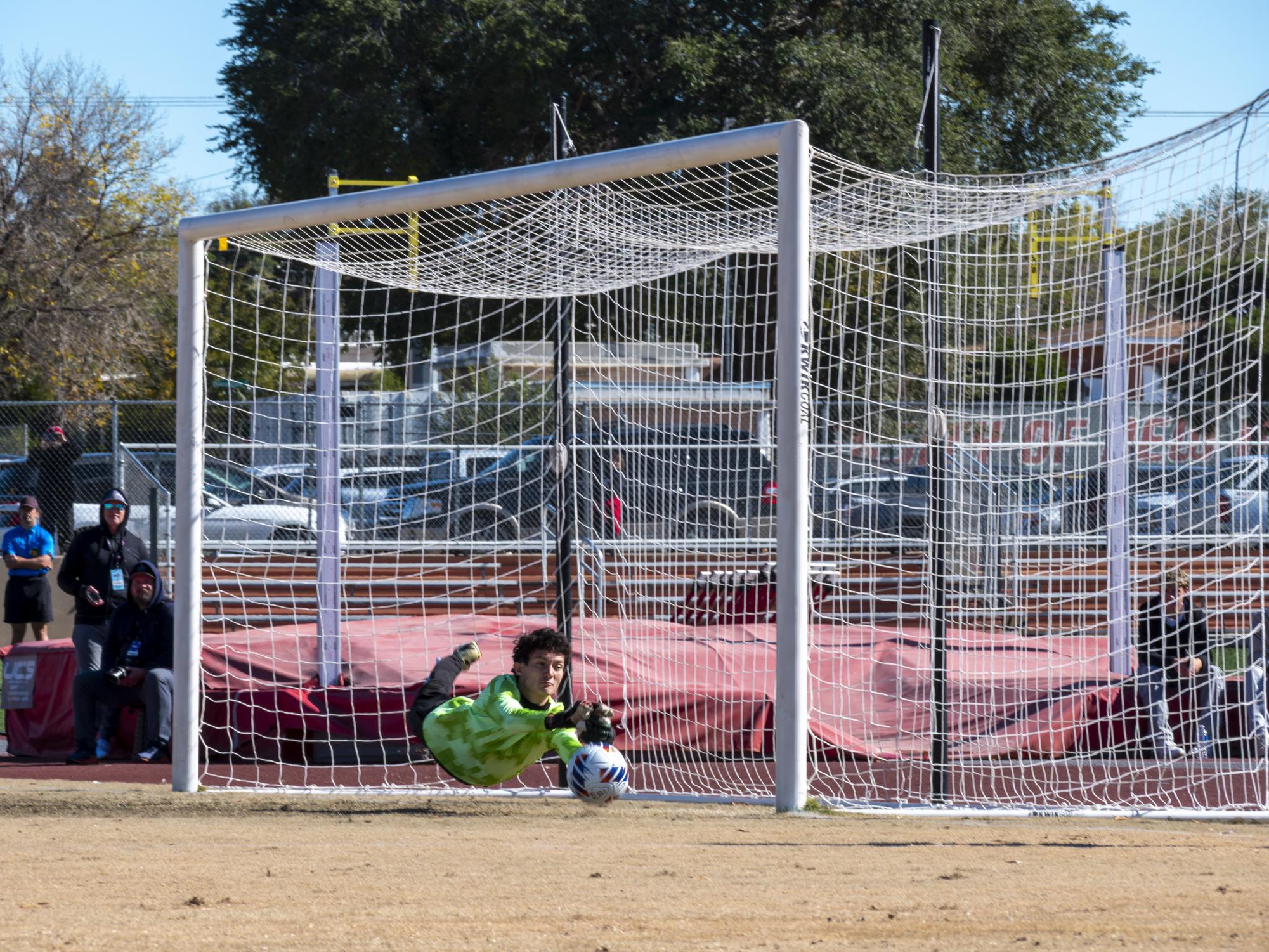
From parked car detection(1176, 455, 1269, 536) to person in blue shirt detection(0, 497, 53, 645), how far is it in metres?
9.65

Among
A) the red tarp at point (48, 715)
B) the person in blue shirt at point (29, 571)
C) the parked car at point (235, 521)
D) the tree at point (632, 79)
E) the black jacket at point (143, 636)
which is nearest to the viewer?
the black jacket at point (143, 636)

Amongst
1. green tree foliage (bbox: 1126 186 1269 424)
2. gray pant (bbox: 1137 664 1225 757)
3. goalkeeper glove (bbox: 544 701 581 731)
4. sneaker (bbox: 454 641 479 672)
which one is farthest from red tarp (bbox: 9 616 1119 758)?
green tree foliage (bbox: 1126 186 1269 424)

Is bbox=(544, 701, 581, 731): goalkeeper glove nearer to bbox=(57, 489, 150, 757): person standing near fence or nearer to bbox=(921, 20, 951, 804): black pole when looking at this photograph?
bbox=(921, 20, 951, 804): black pole

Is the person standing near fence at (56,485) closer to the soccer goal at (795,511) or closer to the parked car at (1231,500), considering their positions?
the soccer goal at (795,511)

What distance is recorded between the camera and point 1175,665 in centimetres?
846

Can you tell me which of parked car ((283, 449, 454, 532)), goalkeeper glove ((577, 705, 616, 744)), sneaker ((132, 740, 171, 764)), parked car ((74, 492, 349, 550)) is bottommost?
sneaker ((132, 740, 171, 764))

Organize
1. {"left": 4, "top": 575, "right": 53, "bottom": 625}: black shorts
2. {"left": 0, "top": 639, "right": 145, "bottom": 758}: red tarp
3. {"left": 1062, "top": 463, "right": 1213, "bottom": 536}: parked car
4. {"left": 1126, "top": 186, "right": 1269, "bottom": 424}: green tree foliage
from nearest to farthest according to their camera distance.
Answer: {"left": 1126, "top": 186, "right": 1269, "bottom": 424}: green tree foliage, {"left": 0, "top": 639, "right": 145, "bottom": 758}: red tarp, {"left": 1062, "top": 463, "right": 1213, "bottom": 536}: parked car, {"left": 4, "top": 575, "right": 53, "bottom": 625}: black shorts

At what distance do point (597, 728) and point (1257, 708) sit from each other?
3781 millimetres

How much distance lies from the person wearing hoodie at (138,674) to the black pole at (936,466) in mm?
4962

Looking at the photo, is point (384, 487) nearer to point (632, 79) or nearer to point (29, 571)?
point (29, 571)

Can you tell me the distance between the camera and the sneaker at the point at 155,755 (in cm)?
928

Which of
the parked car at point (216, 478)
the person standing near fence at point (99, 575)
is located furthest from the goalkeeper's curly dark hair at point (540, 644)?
the parked car at point (216, 478)

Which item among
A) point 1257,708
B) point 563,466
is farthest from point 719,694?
point 1257,708

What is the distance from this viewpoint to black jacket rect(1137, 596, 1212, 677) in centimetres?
827
